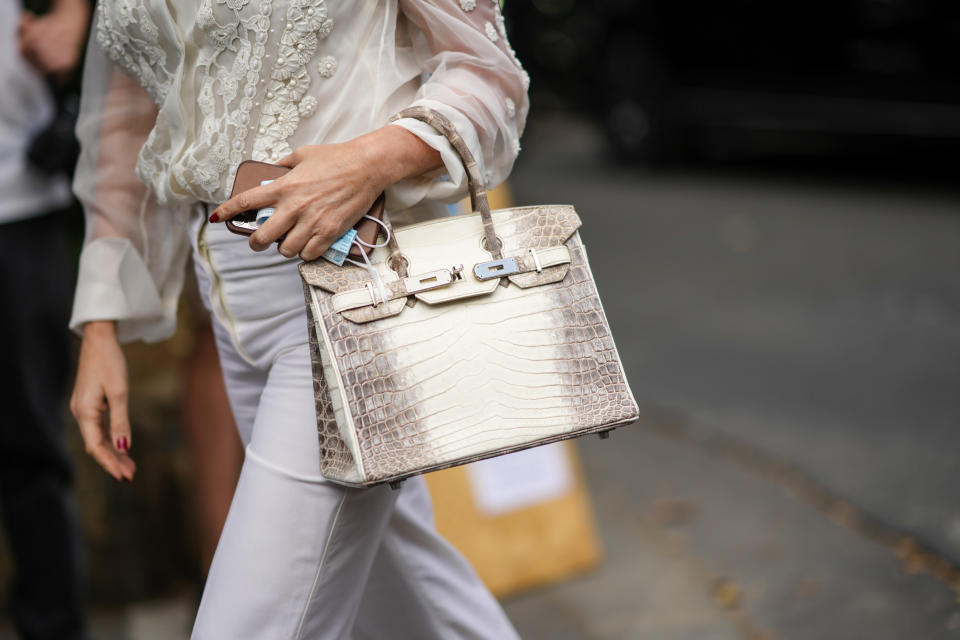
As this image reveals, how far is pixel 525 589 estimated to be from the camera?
3154mm

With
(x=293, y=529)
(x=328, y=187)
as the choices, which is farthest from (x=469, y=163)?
(x=293, y=529)

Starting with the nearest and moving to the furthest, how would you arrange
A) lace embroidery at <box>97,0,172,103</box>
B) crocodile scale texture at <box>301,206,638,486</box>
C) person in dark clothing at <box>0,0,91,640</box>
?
crocodile scale texture at <box>301,206,638,486</box>
lace embroidery at <box>97,0,172,103</box>
person in dark clothing at <box>0,0,91,640</box>

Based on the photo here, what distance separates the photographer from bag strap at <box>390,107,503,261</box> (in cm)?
148

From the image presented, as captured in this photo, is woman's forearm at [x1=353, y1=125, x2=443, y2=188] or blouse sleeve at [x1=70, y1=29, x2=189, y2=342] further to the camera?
blouse sleeve at [x1=70, y1=29, x2=189, y2=342]

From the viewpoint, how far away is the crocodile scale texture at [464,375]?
138 cm

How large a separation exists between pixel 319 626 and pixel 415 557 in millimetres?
257

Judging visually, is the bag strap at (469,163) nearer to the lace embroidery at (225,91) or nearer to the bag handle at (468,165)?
the bag handle at (468,165)

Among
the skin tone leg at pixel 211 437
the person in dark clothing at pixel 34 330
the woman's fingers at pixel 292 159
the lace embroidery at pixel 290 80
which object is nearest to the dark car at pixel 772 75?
the skin tone leg at pixel 211 437

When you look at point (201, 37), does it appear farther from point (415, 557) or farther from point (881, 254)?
point (881, 254)

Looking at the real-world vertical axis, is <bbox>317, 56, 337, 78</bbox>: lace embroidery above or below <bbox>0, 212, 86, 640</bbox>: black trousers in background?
above

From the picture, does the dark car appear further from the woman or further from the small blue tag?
the small blue tag

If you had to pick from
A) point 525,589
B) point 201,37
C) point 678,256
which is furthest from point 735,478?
point 678,256

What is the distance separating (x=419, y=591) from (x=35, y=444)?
55.0 inches

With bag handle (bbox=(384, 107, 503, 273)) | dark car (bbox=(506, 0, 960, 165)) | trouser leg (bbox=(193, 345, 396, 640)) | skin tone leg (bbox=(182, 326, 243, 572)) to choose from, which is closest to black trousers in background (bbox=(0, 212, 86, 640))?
skin tone leg (bbox=(182, 326, 243, 572))
